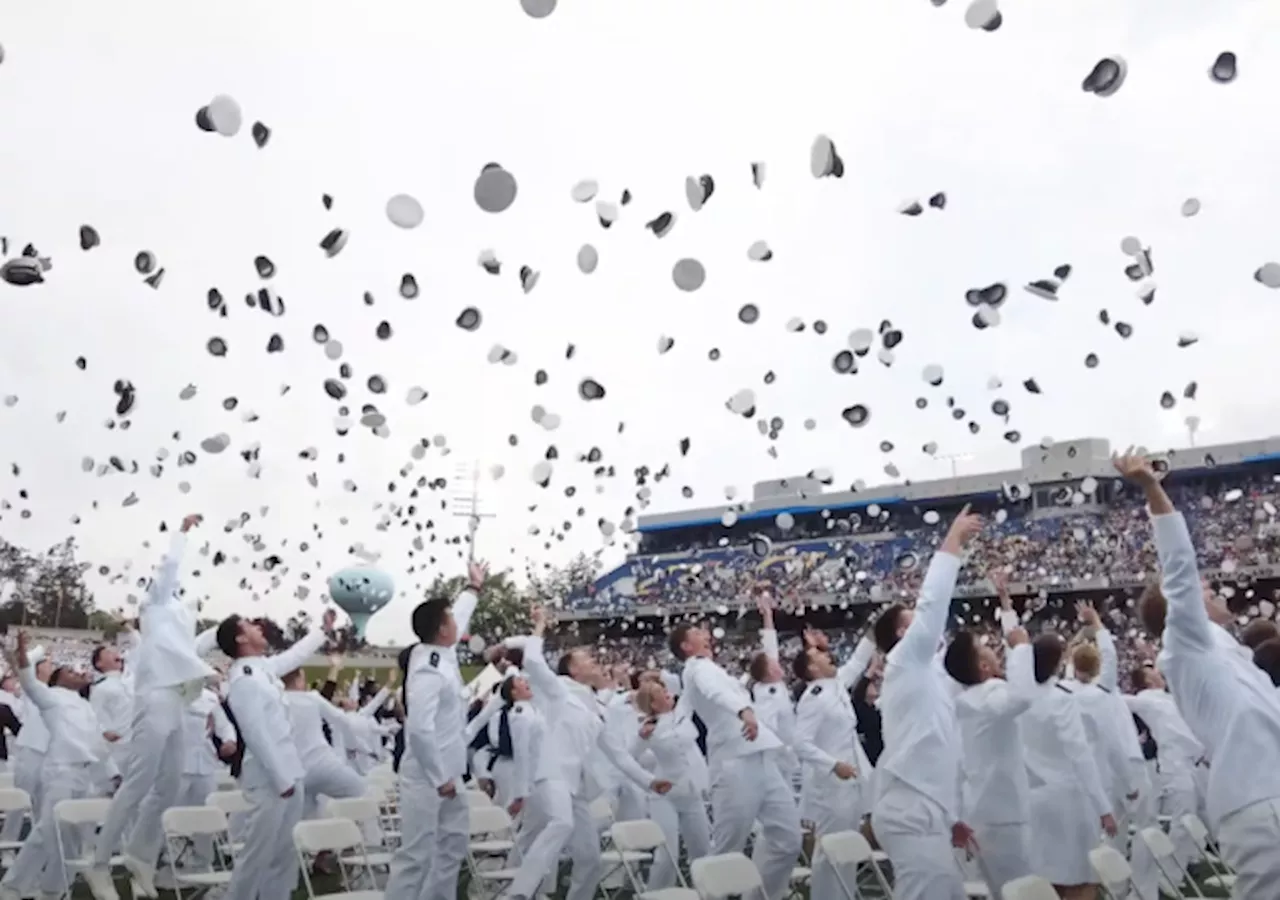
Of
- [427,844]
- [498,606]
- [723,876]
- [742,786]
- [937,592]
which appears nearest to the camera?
[937,592]

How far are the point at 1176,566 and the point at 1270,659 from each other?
1265 mm

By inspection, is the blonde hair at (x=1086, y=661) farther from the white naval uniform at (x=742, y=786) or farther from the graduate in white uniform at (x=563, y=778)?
the graduate in white uniform at (x=563, y=778)

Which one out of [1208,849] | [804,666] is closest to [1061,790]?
[804,666]

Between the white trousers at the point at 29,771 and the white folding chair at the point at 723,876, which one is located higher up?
the white trousers at the point at 29,771

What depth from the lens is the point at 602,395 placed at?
1087 cm

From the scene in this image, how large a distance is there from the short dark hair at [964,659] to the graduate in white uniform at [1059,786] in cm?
61

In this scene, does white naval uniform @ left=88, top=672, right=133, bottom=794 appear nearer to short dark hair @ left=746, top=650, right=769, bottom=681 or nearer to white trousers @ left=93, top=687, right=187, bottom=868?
→ white trousers @ left=93, top=687, right=187, bottom=868

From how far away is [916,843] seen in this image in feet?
15.6

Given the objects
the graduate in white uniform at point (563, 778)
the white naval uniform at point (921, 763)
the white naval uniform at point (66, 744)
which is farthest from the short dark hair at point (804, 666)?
the white naval uniform at point (66, 744)

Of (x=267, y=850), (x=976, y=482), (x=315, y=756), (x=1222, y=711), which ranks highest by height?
(x=976, y=482)

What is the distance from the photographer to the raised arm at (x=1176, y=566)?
3787mm

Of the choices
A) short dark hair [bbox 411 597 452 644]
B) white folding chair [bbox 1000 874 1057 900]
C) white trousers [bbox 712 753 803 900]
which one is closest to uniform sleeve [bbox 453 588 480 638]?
short dark hair [bbox 411 597 452 644]

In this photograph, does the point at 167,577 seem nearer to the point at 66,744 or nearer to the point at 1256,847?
the point at 66,744

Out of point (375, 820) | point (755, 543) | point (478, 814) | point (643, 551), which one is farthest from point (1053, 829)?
→ point (643, 551)
